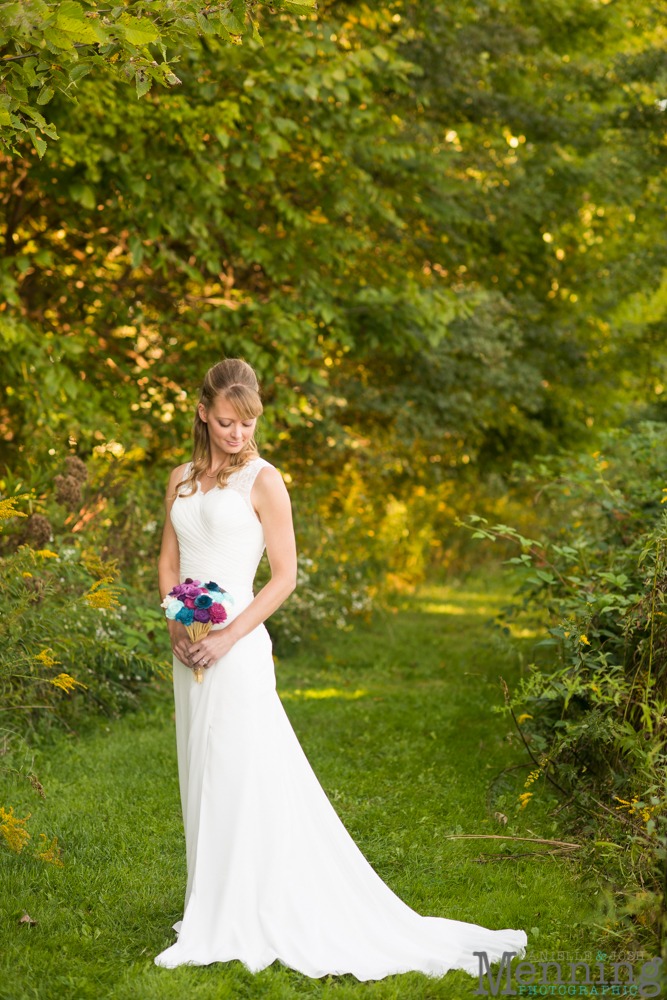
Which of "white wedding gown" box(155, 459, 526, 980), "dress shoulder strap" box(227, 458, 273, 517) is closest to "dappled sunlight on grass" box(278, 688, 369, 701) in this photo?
"white wedding gown" box(155, 459, 526, 980)

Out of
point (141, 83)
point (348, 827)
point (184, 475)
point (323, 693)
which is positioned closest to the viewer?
point (141, 83)

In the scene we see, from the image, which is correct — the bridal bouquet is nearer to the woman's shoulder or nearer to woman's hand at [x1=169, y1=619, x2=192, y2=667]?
woman's hand at [x1=169, y1=619, x2=192, y2=667]

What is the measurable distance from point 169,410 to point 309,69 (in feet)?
10.4

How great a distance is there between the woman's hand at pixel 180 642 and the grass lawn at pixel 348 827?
1065 mm

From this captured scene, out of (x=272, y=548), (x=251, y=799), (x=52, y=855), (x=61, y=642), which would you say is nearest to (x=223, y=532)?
(x=272, y=548)

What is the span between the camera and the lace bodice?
3.28 m

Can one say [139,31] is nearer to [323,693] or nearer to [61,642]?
[61,642]

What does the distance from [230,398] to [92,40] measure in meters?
1.25

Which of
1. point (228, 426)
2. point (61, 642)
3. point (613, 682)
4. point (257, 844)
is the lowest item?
point (257, 844)

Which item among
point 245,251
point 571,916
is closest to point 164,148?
point 245,251

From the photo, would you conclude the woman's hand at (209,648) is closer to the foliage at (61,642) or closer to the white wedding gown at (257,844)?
the white wedding gown at (257,844)

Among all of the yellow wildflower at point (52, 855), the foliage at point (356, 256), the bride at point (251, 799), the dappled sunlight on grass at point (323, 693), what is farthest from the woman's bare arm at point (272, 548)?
the dappled sunlight on grass at point (323, 693)

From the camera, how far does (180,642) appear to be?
10.6 ft

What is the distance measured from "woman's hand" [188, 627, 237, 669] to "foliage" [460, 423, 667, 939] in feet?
4.94
